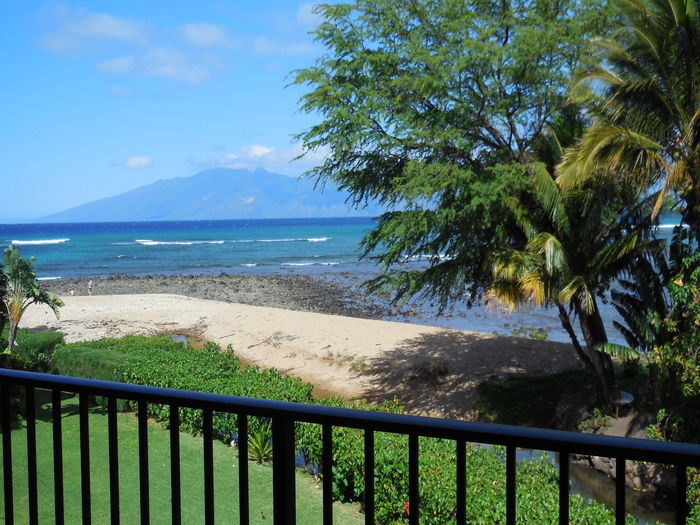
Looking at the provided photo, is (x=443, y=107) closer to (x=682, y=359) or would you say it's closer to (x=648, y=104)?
(x=648, y=104)

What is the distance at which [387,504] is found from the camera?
6.78m

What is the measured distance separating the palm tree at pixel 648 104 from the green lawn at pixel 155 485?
629 centimetres

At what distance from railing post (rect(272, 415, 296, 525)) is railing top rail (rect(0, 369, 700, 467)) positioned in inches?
2.0

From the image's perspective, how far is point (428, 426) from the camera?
167 cm

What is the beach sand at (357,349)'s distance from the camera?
51.6 feet

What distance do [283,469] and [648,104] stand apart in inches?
400

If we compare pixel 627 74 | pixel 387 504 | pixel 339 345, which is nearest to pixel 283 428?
pixel 387 504

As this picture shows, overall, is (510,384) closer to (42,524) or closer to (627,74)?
(627,74)

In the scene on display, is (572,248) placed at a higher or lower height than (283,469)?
higher

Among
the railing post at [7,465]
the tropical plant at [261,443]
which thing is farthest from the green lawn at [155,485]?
the railing post at [7,465]

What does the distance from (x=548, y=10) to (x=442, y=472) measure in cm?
1051

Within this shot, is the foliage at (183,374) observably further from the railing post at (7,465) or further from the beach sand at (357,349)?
the railing post at (7,465)

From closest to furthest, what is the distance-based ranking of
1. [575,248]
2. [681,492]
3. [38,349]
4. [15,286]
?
1. [681,492]
2. [575,248]
3. [15,286]
4. [38,349]

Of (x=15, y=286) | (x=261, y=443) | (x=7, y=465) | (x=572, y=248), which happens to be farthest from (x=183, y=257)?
(x=7, y=465)
